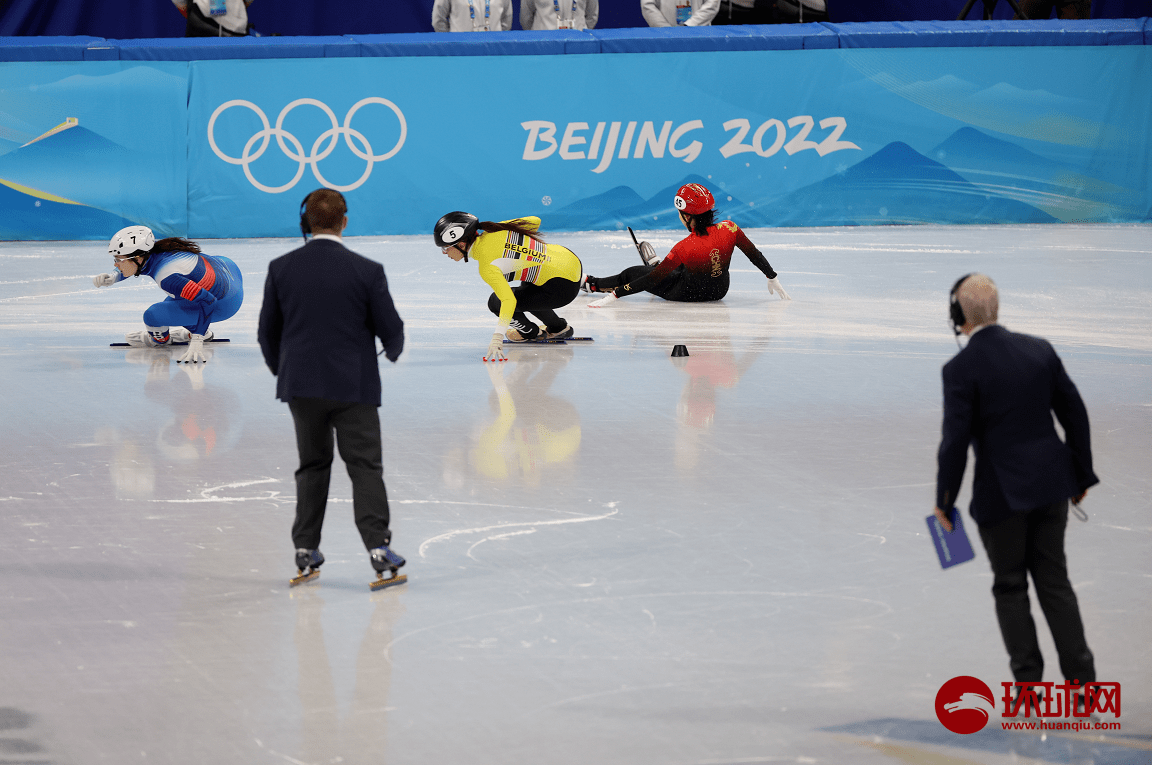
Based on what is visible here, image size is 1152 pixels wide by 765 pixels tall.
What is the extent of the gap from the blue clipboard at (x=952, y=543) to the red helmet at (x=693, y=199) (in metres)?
6.99

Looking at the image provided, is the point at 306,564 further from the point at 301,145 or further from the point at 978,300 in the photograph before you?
the point at 301,145

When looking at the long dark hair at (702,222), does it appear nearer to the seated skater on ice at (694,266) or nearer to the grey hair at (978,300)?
the seated skater on ice at (694,266)

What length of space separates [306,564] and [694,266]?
22.1ft

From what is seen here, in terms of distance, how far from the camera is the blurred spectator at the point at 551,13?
15.4m

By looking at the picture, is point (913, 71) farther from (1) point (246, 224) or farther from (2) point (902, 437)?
(2) point (902, 437)

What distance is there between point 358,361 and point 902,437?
3219mm

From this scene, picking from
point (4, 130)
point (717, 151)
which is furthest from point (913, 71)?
point (4, 130)

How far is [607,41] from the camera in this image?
13.9m

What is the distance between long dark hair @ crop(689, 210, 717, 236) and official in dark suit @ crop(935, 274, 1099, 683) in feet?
23.2

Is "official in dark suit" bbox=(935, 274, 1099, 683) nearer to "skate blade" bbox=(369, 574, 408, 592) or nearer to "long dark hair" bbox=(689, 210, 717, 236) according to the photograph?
"skate blade" bbox=(369, 574, 408, 592)

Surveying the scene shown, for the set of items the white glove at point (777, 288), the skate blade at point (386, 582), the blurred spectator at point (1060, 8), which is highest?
the blurred spectator at point (1060, 8)

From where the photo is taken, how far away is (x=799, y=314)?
9.70 metres

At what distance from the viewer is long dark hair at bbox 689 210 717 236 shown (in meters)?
10.2

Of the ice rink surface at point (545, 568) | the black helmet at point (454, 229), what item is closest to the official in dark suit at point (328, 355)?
the ice rink surface at point (545, 568)
